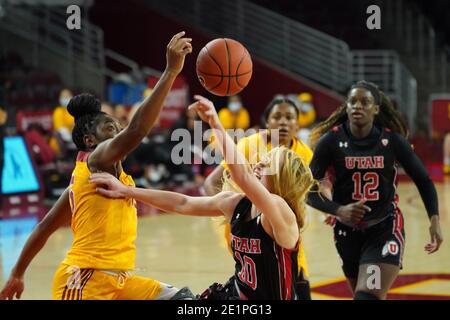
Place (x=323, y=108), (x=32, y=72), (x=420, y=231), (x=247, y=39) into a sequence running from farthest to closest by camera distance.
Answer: (x=247, y=39) < (x=323, y=108) < (x=32, y=72) < (x=420, y=231)

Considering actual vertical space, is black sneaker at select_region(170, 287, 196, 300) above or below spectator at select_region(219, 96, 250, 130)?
below

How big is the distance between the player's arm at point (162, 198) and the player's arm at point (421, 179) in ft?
6.33

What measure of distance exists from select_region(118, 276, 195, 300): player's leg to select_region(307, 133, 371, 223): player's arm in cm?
152

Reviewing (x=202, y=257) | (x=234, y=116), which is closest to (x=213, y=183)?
(x=202, y=257)

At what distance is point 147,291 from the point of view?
4785 millimetres

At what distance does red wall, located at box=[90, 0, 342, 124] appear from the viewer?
2308 centimetres

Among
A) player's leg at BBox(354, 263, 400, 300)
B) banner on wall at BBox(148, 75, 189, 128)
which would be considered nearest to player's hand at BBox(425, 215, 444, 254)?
player's leg at BBox(354, 263, 400, 300)

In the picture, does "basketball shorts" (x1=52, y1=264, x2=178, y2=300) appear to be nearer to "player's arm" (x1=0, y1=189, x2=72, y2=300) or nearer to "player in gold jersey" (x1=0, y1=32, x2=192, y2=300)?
"player in gold jersey" (x1=0, y1=32, x2=192, y2=300)

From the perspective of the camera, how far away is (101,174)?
4.53 m

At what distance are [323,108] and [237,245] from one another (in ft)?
60.3

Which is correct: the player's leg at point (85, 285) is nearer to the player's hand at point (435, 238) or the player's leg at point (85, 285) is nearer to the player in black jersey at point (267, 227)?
the player in black jersey at point (267, 227)

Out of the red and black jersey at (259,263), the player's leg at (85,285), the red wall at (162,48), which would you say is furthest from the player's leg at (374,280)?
the red wall at (162,48)
